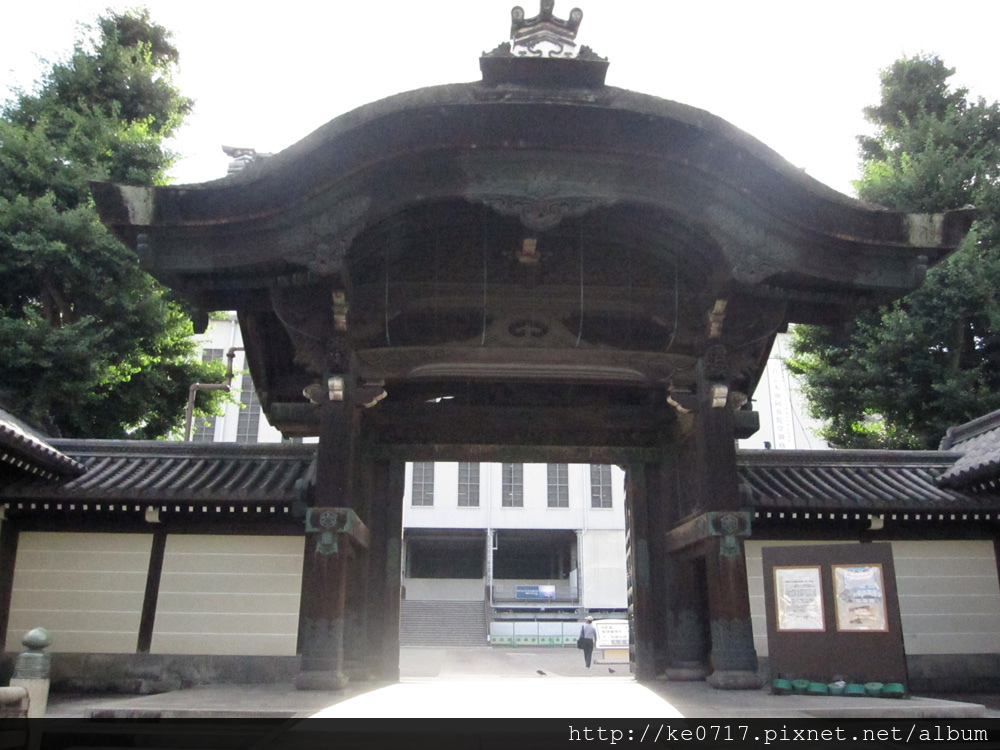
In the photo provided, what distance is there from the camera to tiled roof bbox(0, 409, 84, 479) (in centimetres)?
1023

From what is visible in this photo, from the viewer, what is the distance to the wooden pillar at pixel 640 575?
10000 mm

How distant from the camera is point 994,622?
37.6ft

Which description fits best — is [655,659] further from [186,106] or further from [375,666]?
[186,106]

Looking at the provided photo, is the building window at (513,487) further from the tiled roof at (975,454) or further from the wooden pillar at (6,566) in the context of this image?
the wooden pillar at (6,566)

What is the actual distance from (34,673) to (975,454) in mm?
14247

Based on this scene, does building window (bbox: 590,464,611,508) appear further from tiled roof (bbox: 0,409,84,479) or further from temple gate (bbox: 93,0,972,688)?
tiled roof (bbox: 0,409,84,479)

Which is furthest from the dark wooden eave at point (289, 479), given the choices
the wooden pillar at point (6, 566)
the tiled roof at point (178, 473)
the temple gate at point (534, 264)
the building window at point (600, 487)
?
the building window at point (600, 487)

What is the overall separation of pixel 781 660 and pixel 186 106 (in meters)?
21.2

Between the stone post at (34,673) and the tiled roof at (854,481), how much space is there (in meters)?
8.97

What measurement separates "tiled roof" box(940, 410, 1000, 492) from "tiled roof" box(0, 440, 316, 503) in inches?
410

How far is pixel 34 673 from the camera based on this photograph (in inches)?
311

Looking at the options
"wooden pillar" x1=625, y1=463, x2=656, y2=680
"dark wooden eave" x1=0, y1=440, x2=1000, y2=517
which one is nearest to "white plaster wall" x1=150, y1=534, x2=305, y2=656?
"dark wooden eave" x1=0, y1=440, x2=1000, y2=517

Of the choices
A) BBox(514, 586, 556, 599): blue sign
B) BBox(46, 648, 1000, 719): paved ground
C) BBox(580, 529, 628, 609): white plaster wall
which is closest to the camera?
BBox(46, 648, 1000, 719): paved ground

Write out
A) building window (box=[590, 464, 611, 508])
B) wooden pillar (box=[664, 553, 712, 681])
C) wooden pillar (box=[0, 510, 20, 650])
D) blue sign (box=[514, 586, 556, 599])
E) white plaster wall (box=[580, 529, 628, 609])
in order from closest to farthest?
wooden pillar (box=[664, 553, 712, 681]), wooden pillar (box=[0, 510, 20, 650]), white plaster wall (box=[580, 529, 628, 609]), blue sign (box=[514, 586, 556, 599]), building window (box=[590, 464, 611, 508])
